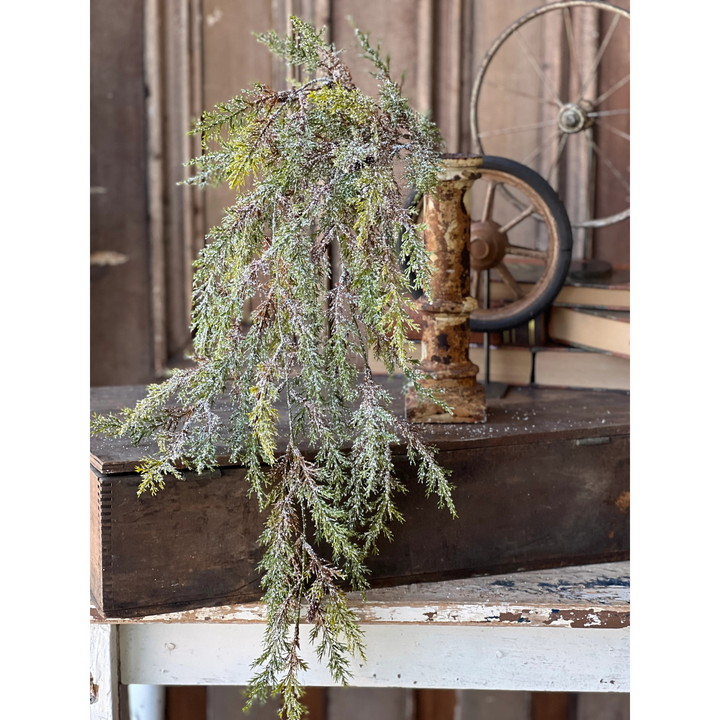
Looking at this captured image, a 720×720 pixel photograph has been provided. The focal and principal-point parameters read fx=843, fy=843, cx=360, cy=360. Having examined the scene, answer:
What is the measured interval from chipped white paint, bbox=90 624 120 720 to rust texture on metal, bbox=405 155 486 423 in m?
0.43

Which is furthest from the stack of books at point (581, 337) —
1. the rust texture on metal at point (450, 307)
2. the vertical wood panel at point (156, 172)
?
the vertical wood panel at point (156, 172)

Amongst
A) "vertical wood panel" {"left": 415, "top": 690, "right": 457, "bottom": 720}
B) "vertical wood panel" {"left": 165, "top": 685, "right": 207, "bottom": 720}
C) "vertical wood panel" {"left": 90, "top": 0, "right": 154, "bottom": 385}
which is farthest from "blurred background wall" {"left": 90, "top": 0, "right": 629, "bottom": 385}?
"vertical wood panel" {"left": 415, "top": 690, "right": 457, "bottom": 720}

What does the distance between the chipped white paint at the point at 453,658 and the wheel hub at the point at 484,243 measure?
48cm

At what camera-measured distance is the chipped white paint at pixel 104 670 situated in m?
0.94

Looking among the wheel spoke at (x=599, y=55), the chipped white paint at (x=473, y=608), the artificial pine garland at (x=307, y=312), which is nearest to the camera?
the artificial pine garland at (x=307, y=312)

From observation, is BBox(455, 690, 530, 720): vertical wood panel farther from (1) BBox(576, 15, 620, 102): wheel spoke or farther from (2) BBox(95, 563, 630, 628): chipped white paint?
(1) BBox(576, 15, 620, 102): wheel spoke

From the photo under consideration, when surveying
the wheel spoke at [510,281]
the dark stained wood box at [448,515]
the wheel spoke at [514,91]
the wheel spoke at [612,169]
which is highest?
the wheel spoke at [514,91]

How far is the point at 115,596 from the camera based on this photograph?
2.81ft

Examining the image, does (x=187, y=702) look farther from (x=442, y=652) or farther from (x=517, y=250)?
(x=517, y=250)

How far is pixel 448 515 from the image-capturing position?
97cm

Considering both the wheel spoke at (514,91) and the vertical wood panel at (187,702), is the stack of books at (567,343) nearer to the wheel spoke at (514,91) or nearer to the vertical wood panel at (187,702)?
the wheel spoke at (514,91)

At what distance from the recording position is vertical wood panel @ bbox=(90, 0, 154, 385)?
1.68 meters

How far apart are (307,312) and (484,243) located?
44cm
